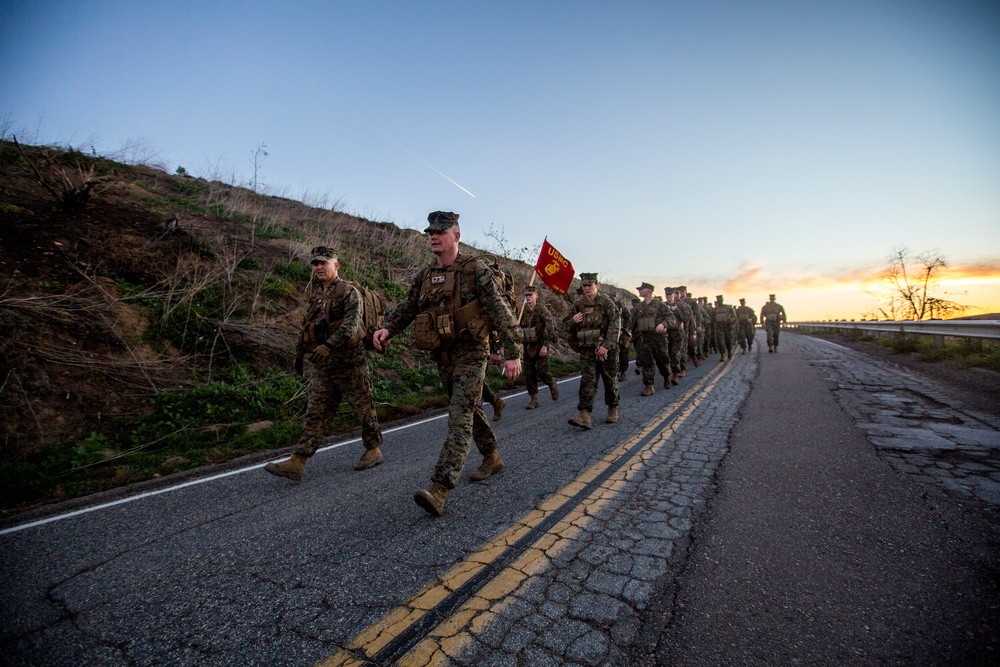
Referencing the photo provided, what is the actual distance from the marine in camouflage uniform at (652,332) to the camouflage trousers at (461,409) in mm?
5596

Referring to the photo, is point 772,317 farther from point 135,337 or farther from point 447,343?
point 135,337

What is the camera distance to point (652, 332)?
28.7ft

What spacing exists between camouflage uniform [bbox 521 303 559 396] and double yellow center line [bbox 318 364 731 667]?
4.17 m

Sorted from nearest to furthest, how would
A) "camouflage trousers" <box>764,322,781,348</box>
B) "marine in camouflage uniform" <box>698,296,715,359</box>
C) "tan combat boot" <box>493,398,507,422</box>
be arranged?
"tan combat boot" <box>493,398,507,422</box> → "marine in camouflage uniform" <box>698,296,715,359</box> → "camouflage trousers" <box>764,322,781,348</box>

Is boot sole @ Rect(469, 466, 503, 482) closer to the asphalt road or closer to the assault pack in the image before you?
the asphalt road

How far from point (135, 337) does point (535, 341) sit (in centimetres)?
636

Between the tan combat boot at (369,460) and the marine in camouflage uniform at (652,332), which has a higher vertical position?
the marine in camouflage uniform at (652,332)

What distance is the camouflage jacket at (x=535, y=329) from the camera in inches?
314

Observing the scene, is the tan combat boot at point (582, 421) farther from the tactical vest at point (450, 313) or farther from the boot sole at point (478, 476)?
the tactical vest at point (450, 313)

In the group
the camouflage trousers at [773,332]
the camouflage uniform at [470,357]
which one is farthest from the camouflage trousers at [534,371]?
the camouflage trousers at [773,332]

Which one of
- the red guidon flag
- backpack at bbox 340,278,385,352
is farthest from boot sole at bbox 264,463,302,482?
the red guidon flag

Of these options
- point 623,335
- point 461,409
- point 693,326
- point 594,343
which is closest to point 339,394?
point 461,409

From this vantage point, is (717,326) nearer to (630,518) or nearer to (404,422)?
(404,422)

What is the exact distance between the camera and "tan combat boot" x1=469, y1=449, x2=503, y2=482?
12.1 ft
